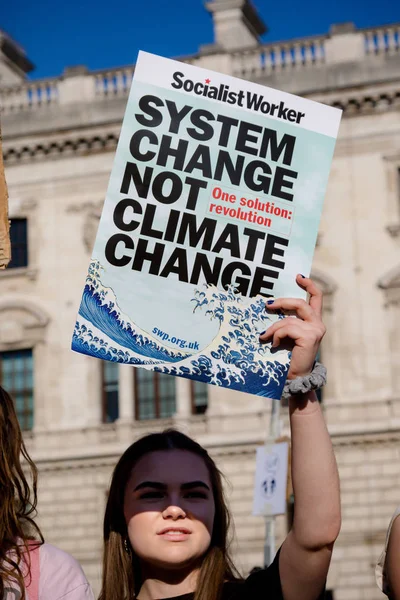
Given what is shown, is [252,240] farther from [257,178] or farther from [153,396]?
[153,396]

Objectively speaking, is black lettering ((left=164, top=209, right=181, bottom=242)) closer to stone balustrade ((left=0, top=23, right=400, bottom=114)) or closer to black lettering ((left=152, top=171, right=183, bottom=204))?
black lettering ((left=152, top=171, right=183, bottom=204))

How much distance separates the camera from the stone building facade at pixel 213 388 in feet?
85.3

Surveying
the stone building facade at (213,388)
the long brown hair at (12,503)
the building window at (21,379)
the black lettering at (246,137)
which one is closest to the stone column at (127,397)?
the stone building facade at (213,388)

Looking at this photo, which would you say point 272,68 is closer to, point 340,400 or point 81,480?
point 340,400

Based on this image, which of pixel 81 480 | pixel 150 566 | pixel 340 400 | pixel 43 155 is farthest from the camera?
pixel 43 155

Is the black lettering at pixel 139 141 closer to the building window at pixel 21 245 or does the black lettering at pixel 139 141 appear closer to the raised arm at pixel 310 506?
the raised arm at pixel 310 506

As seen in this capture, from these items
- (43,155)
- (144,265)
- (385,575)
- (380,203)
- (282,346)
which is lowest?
(385,575)

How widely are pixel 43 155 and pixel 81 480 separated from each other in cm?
830

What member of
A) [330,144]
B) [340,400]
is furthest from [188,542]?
[340,400]

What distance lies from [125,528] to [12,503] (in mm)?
476

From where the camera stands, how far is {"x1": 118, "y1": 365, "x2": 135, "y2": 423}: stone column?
27891 millimetres

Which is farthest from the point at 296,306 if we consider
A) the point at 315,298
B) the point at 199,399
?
the point at 199,399

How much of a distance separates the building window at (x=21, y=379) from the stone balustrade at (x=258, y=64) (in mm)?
6398

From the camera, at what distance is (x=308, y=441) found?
10.8ft
